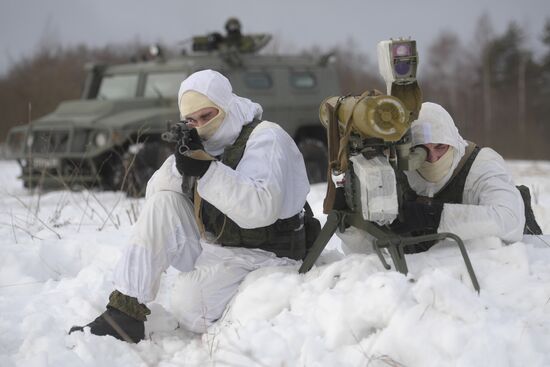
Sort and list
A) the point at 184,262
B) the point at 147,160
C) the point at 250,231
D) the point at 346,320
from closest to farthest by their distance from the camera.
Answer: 1. the point at 346,320
2. the point at 250,231
3. the point at 184,262
4. the point at 147,160

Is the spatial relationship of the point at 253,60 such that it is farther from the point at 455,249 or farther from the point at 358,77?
the point at 358,77

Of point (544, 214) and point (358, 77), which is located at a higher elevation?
point (544, 214)

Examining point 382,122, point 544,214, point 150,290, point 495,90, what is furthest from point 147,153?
point 495,90

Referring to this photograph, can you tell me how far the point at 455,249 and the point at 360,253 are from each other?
386mm

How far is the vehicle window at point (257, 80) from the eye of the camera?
29.2ft

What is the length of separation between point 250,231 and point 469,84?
3103 cm

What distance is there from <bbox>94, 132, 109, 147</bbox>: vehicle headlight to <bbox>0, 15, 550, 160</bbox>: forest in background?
11.0 meters

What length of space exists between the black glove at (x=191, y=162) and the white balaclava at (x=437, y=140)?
0.85 meters

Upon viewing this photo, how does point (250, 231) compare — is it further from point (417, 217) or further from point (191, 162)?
point (417, 217)

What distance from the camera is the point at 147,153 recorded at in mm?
7746

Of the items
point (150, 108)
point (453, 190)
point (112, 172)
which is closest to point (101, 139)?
point (112, 172)

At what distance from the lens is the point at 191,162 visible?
275 cm

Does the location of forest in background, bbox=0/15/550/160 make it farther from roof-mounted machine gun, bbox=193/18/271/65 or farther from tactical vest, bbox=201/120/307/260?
tactical vest, bbox=201/120/307/260

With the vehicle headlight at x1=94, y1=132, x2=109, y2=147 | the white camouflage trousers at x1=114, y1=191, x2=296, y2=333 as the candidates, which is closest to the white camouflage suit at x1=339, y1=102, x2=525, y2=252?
the white camouflage trousers at x1=114, y1=191, x2=296, y2=333
